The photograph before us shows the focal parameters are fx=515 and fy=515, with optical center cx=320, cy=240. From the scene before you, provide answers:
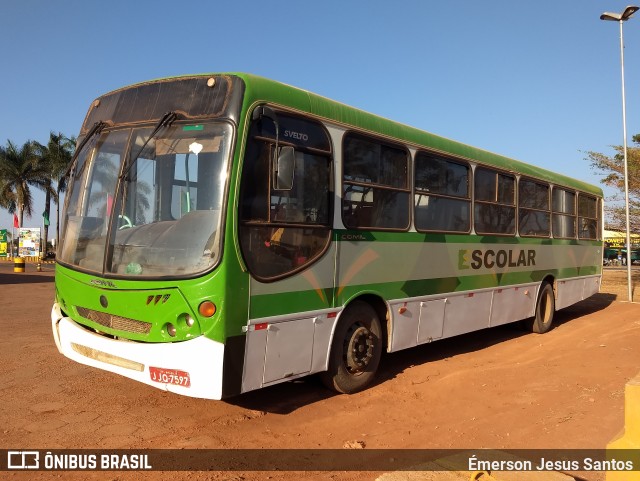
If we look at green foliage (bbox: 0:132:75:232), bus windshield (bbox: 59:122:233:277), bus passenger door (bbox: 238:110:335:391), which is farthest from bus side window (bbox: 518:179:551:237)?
green foliage (bbox: 0:132:75:232)

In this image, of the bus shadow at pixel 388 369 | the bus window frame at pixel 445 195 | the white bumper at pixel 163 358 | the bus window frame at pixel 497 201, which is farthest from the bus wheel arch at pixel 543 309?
the white bumper at pixel 163 358

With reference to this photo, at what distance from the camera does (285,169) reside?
4605 millimetres

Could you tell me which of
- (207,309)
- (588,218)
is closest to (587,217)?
(588,218)

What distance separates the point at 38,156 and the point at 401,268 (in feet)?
166

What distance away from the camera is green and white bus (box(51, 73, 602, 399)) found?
4379 millimetres

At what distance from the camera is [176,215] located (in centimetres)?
461

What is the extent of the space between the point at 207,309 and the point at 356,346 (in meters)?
2.17

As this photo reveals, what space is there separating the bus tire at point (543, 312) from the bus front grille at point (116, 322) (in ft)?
26.8

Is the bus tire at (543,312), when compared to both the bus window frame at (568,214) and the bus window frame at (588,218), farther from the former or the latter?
the bus window frame at (588,218)

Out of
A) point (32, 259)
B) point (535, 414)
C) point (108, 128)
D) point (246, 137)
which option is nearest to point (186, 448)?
point (246, 137)

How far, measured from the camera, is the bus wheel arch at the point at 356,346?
5.62m

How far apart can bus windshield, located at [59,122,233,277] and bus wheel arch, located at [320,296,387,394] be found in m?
1.96

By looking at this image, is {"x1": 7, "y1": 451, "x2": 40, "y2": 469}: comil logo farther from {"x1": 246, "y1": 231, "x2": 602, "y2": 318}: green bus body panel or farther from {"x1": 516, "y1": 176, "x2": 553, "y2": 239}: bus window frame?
{"x1": 516, "y1": 176, "x2": 553, "y2": 239}: bus window frame

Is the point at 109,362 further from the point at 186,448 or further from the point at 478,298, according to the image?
the point at 478,298
